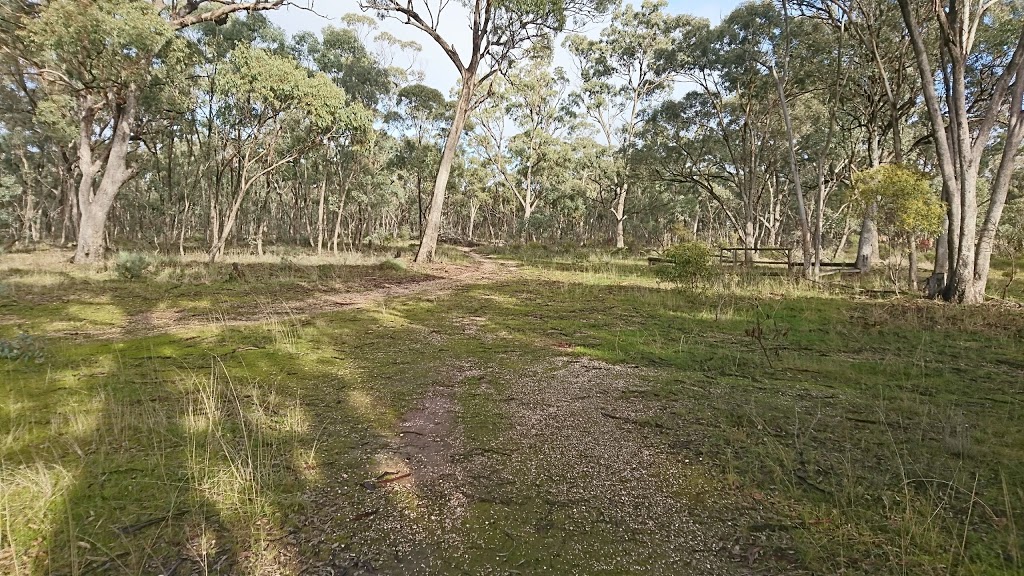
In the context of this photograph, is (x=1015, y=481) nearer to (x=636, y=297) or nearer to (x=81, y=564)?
(x=81, y=564)

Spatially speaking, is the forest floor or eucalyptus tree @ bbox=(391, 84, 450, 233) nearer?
the forest floor

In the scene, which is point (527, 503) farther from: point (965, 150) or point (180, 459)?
point (965, 150)

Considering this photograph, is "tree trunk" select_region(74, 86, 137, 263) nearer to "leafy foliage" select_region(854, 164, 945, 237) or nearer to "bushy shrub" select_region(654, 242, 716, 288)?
"bushy shrub" select_region(654, 242, 716, 288)

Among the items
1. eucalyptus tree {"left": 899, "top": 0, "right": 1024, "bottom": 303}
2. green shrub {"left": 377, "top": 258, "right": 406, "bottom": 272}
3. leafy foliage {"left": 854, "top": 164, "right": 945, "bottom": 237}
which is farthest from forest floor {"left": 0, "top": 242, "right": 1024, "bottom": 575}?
green shrub {"left": 377, "top": 258, "right": 406, "bottom": 272}

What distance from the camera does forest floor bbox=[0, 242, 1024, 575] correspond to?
63.6 inches

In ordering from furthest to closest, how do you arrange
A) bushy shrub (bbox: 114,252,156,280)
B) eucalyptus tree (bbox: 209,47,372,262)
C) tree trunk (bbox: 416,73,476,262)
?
1. tree trunk (bbox: 416,73,476,262)
2. eucalyptus tree (bbox: 209,47,372,262)
3. bushy shrub (bbox: 114,252,156,280)

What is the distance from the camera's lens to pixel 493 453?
7.91 ft

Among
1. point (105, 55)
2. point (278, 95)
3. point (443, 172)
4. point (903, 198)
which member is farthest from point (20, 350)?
point (903, 198)

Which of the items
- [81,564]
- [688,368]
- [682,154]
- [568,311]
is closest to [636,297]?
[568,311]

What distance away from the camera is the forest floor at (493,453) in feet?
5.30

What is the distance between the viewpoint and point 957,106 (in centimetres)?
855

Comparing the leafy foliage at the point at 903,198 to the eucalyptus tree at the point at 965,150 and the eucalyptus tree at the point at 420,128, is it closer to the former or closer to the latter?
the eucalyptus tree at the point at 965,150

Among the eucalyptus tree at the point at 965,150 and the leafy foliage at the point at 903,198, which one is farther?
the leafy foliage at the point at 903,198

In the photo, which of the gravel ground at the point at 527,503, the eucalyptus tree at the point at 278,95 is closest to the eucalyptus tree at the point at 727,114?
the eucalyptus tree at the point at 278,95
